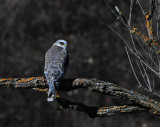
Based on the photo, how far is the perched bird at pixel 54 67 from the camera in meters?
4.28

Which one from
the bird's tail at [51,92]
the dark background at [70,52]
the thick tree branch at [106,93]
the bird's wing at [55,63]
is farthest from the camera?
the dark background at [70,52]

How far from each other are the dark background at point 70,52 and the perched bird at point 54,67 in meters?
5.44

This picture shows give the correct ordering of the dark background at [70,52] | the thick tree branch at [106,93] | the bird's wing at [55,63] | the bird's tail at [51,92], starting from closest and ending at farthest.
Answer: the thick tree branch at [106,93]
the bird's tail at [51,92]
the bird's wing at [55,63]
the dark background at [70,52]

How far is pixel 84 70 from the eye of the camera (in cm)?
1130

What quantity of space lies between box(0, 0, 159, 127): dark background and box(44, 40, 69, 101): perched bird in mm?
5436

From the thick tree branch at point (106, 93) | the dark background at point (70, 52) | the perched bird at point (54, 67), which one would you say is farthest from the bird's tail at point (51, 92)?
the dark background at point (70, 52)

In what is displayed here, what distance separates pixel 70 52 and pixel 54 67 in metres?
6.18

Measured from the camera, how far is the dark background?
11195 millimetres

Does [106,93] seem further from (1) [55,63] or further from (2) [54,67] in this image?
(1) [55,63]

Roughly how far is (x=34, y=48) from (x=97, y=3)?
305 cm

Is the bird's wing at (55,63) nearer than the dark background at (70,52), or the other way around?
the bird's wing at (55,63)

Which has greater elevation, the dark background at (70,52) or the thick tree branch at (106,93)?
the dark background at (70,52)

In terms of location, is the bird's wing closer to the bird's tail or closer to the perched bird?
the perched bird

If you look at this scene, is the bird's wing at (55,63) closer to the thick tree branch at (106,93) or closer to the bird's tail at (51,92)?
the bird's tail at (51,92)
